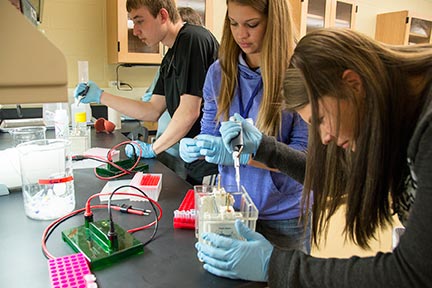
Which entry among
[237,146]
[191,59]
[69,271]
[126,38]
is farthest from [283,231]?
[126,38]

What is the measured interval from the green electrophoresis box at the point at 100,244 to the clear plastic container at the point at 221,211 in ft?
0.49

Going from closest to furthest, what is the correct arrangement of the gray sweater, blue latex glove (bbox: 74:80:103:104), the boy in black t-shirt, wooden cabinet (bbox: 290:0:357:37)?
the gray sweater
the boy in black t-shirt
blue latex glove (bbox: 74:80:103:104)
wooden cabinet (bbox: 290:0:357:37)

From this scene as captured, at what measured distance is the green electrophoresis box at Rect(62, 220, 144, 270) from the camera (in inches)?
27.4

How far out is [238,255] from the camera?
686 millimetres

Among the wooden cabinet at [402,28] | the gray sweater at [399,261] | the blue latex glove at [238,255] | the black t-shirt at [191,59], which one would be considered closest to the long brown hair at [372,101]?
the gray sweater at [399,261]

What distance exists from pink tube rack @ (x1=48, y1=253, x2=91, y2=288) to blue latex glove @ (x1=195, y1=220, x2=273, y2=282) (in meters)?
0.23

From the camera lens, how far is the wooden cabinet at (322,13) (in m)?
3.52

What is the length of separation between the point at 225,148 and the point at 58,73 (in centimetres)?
77

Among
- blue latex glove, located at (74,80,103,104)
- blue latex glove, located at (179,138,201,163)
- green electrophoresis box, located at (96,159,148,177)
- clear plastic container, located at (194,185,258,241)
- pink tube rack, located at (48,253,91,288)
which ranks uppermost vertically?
blue latex glove, located at (74,80,103,104)

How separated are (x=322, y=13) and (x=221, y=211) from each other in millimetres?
3495

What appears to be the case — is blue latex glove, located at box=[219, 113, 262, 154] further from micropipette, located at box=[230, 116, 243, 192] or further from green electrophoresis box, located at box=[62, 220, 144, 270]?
green electrophoresis box, located at box=[62, 220, 144, 270]

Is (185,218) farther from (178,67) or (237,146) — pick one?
(178,67)

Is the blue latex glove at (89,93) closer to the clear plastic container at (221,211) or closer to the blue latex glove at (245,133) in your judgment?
the blue latex glove at (245,133)

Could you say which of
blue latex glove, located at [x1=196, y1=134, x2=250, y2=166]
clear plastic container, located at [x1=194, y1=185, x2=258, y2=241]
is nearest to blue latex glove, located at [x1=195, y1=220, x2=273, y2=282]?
clear plastic container, located at [x1=194, y1=185, x2=258, y2=241]
